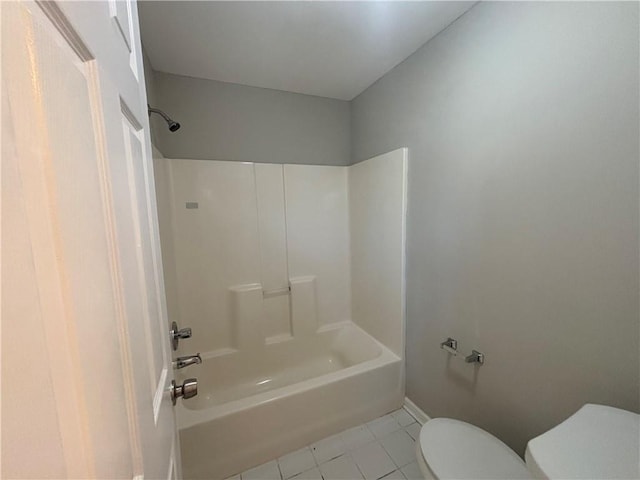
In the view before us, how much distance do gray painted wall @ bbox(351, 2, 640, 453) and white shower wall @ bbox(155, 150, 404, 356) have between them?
1.09 feet

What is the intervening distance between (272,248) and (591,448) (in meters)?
1.90

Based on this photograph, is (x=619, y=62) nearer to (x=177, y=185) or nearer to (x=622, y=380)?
(x=622, y=380)

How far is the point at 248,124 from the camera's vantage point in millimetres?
2033

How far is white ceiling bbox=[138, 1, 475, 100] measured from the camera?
4.13 feet

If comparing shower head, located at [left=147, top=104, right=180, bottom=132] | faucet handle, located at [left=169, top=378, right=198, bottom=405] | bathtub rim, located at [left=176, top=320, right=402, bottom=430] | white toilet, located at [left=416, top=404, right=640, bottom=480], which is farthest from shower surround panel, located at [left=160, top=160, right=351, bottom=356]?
white toilet, located at [left=416, top=404, right=640, bottom=480]

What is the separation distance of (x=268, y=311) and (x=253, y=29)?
1929mm

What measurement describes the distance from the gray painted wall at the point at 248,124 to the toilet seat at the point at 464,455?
202cm

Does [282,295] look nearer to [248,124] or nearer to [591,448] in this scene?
[248,124]

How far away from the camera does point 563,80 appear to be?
3.16 ft

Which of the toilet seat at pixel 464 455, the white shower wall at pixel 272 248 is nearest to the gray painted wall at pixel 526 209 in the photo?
the toilet seat at pixel 464 455

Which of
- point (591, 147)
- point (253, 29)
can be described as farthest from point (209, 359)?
point (591, 147)

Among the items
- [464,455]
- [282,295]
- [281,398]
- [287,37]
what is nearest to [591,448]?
[464,455]

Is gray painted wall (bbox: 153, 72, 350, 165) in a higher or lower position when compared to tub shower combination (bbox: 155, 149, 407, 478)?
higher

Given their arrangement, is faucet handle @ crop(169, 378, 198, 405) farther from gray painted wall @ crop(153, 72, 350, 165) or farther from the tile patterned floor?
gray painted wall @ crop(153, 72, 350, 165)
